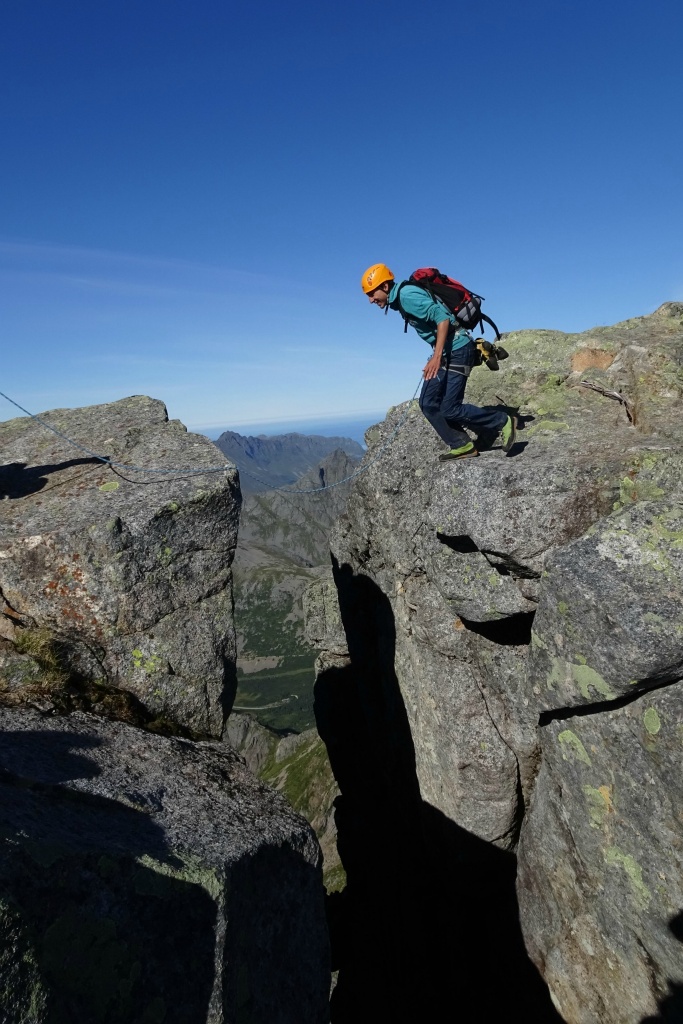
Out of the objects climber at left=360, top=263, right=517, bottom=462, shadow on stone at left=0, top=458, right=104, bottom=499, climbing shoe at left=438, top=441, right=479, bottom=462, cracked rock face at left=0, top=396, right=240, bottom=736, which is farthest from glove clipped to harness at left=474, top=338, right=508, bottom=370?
shadow on stone at left=0, top=458, right=104, bottom=499

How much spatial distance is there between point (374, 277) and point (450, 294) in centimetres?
224

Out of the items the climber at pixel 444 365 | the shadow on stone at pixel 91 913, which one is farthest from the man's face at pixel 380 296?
the shadow on stone at pixel 91 913

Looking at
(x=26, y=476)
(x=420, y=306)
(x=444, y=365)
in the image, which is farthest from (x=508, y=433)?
(x=26, y=476)

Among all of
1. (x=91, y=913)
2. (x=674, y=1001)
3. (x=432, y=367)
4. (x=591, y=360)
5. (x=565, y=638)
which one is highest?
(x=591, y=360)

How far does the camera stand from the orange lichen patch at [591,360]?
22.8 meters

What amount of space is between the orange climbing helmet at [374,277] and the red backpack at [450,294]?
0.51 m

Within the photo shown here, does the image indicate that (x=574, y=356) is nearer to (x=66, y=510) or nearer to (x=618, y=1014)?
(x=66, y=510)

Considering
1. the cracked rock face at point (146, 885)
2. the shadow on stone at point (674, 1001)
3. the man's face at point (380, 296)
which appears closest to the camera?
the cracked rock face at point (146, 885)

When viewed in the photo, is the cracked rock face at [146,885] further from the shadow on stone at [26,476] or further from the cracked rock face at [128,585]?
the shadow on stone at [26,476]

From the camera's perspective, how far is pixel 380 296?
16.0 m

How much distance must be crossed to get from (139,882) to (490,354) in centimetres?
1551

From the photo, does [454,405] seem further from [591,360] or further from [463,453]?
[591,360]

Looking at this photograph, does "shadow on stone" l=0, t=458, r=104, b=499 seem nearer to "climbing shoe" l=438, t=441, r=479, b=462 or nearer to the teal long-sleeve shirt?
the teal long-sleeve shirt

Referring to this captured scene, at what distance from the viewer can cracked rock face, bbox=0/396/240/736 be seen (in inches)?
532
